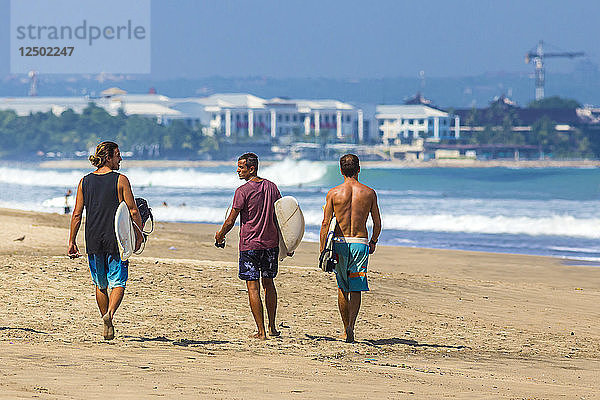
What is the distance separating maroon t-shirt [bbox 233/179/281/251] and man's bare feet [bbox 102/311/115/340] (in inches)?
44.8

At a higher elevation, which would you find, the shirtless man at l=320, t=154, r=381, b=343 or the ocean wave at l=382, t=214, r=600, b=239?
the shirtless man at l=320, t=154, r=381, b=343

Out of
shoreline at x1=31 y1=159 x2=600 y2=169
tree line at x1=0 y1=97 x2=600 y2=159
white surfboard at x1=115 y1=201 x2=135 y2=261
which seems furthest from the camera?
tree line at x1=0 y1=97 x2=600 y2=159

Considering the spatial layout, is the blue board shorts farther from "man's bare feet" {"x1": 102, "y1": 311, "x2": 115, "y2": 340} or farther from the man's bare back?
the man's bare back

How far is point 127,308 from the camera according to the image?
942cm

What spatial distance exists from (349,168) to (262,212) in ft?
2.50

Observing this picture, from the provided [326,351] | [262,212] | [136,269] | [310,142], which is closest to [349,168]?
[262,212]

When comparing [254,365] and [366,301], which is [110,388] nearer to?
[254,365]

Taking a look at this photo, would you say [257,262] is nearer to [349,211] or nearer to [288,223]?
[288,223]

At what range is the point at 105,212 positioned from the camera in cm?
750

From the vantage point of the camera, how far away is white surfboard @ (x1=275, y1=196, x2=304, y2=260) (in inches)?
311

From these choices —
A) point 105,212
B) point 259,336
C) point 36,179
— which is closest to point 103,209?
point 105,212

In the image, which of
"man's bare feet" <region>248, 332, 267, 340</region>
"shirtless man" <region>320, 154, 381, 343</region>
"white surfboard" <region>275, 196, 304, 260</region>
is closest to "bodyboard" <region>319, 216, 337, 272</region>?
"shirtless man" <region>320, 154, 381, 343</region>

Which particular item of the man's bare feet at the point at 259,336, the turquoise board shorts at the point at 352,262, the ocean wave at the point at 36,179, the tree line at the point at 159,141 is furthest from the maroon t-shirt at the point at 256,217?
the tree line at the point at 159,141

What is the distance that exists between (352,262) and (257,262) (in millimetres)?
737
